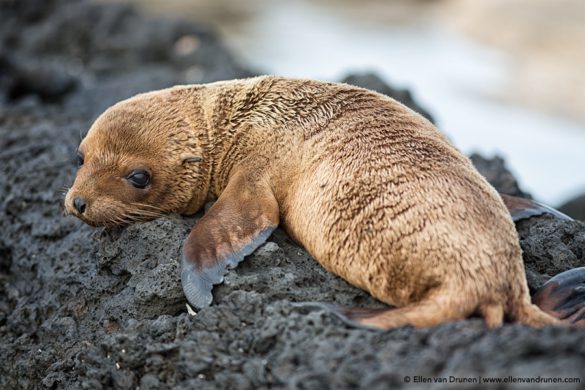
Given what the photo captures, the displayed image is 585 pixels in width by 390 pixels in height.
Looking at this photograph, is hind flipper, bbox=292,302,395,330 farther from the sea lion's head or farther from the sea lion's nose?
the sea lion's nose

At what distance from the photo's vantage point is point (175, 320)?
466 centimetres

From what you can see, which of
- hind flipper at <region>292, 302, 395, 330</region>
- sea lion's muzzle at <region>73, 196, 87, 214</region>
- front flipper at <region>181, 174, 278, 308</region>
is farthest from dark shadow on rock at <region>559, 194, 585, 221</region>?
sea lion's muzzle at <region>73, 196, 87, 214</region>

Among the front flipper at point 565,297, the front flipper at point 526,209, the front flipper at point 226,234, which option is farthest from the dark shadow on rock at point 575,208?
the front flipper at point 226,234

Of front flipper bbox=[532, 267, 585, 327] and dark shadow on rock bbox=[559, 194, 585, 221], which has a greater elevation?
front flipper bbox=[532, 267, 585, 327]

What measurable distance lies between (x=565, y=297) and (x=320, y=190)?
1.54 m

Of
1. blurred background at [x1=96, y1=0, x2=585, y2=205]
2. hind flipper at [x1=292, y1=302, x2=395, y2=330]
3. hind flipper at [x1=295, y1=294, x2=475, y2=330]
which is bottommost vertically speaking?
blurred background at [x1=96, y1=0, x2=585, y2=205]

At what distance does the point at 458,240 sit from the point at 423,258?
0.67 feet

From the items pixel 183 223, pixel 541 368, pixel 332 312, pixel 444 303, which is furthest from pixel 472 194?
pixel 183 223

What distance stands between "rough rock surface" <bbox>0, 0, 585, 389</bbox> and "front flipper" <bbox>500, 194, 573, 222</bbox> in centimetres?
7

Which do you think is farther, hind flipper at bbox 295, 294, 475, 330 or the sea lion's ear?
the sea lion's ear

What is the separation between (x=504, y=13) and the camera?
2384 cm

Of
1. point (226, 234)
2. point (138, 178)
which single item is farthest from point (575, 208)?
point (138, 178)

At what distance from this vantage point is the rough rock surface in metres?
3.61

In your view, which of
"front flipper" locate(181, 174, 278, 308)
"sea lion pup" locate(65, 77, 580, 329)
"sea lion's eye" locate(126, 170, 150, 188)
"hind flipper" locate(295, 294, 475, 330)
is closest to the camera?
"hind flipper" locate(295, 294, 475, 330)
